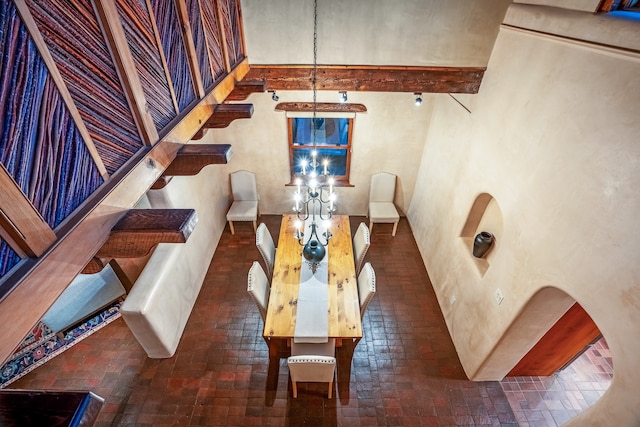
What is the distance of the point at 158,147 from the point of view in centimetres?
152

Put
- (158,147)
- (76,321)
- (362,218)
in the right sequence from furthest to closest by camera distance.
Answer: (362,218) → (76,321) → (158,147)

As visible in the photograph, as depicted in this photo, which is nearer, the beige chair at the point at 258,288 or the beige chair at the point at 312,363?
the beige chair at the point at 312,363

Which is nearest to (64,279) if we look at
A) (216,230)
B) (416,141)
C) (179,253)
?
(179,253)

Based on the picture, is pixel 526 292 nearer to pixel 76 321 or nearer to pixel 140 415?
pixel 140 415

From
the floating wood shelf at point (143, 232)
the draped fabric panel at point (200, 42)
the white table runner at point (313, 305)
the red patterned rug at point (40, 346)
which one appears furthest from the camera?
the red patterned rug at point (40, 346)

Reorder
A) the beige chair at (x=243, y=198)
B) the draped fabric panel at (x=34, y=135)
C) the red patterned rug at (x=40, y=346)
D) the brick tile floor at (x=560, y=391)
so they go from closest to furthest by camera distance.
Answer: the draped fabric panel at (x=34, y=135) < the brick tile floor at (x=560, y=391) < the red patterned rug at (x=40, y=346) < the beige chair at (x=243, y=198)

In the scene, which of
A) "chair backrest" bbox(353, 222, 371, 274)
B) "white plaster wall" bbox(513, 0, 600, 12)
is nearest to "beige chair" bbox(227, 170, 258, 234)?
"chair backrest" bbox(353, 222, 371, 274)

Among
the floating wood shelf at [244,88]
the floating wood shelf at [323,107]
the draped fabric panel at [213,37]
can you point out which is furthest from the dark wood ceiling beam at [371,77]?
the floating wood shelf at [323,107]

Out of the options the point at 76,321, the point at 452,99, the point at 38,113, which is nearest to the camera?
the point at 38,113

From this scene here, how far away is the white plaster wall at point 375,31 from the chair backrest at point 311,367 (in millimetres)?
3208

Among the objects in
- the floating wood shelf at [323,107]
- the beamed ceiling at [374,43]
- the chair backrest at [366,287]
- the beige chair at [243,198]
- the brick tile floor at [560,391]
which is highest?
the beamed ceiling at [374,43]

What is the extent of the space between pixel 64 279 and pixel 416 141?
197 inches

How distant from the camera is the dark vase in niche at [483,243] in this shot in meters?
3.26

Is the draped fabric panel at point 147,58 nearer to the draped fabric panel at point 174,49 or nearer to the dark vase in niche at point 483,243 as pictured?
the draped fabric panel at point 174,49
